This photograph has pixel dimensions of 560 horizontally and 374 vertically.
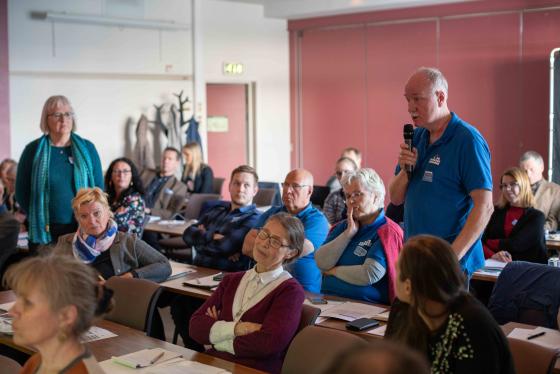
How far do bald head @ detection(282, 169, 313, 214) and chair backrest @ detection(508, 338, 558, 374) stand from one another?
242cm

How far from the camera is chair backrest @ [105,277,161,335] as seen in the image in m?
3.66

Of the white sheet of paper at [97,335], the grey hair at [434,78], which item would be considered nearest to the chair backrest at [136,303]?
the white sheet of paper at [97,335]

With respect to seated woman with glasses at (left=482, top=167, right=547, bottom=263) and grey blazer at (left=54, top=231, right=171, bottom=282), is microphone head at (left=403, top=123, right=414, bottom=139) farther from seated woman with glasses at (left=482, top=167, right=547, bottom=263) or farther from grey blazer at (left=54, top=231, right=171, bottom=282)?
seated woman with glasses at (left=482, top=167, right=547, bottom=263)

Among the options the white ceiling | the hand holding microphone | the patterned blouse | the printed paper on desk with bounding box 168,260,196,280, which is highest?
the white ceiling

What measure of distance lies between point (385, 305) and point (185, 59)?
7.25m

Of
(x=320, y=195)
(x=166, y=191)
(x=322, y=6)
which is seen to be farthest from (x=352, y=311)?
(x=322, y=6)

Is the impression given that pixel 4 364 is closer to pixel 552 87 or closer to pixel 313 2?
pixel 552 87

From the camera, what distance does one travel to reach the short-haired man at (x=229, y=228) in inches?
203

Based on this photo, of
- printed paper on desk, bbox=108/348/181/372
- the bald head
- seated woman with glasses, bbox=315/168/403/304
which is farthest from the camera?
the bald head

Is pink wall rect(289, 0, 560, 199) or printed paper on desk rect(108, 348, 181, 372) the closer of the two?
printed paper on desk rect(108, 348, 181, 372)

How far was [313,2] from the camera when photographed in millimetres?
10406

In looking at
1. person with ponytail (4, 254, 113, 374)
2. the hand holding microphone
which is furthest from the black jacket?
person with ponytail (4, 254, 113, 374)

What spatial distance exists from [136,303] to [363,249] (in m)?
1.28

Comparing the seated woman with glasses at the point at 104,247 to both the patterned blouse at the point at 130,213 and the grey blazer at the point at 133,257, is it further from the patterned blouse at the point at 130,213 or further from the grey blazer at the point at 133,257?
the patterned blouse at the point at 130,213
